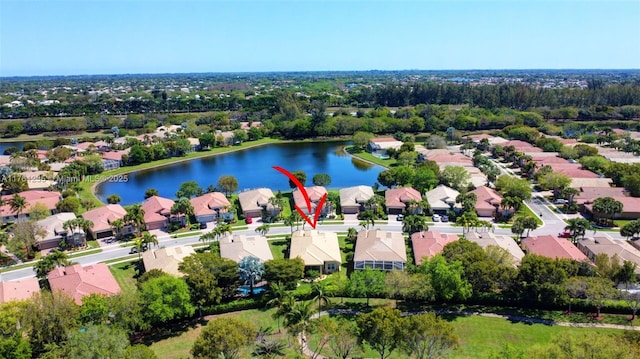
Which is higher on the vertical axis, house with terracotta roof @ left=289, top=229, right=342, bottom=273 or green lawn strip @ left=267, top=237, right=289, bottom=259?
house with terracotta roof @ left=289, top=229, right=342, bottom=273

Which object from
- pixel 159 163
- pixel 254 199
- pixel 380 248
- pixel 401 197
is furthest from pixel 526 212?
pixel 159 163

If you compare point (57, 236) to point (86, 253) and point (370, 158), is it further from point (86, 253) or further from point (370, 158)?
point (370, 158)

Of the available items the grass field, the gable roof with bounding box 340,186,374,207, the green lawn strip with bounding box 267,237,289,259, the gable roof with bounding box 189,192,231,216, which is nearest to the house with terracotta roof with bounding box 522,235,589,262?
the grass field

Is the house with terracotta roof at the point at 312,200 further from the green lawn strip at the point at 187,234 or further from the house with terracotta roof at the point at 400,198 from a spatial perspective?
the green lawn strip at the point at 187,234

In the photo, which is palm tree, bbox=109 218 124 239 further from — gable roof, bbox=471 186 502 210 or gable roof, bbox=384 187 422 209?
gable roof, bbox=471 186 502 210

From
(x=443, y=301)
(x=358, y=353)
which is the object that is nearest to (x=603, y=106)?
(x=443, y=301)

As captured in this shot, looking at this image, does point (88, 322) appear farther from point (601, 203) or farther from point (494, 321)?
point (601, 203)
